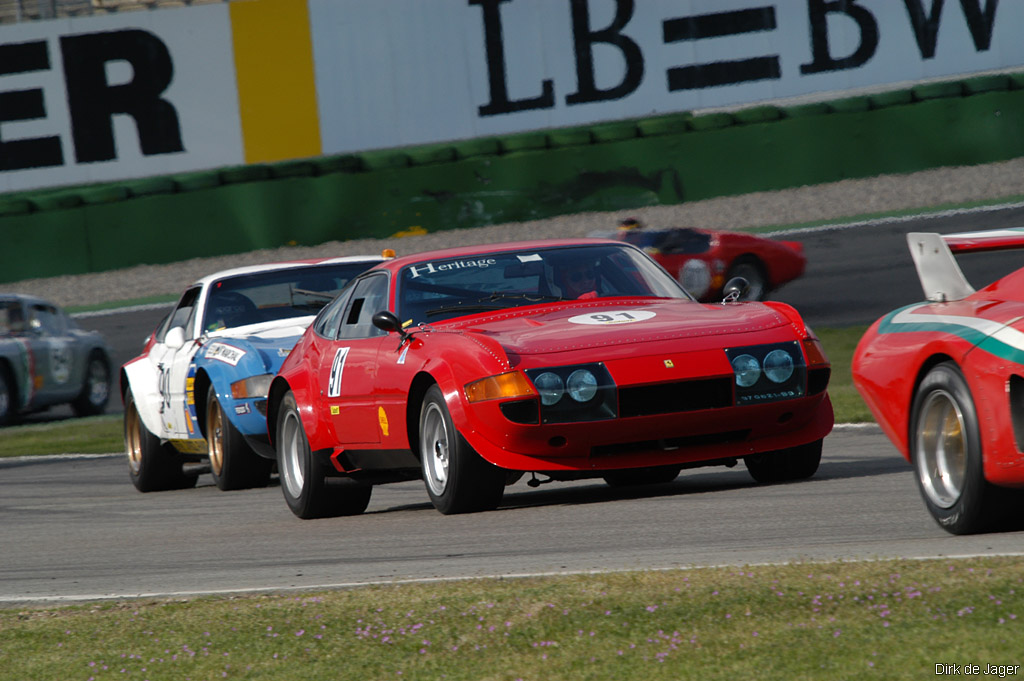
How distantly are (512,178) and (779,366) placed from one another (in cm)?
1847

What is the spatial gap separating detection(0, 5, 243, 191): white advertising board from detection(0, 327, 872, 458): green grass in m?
9.78

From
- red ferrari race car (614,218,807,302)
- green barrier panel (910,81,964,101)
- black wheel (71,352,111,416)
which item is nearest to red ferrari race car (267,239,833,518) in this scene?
red ferrari race car (614,218,807,302)

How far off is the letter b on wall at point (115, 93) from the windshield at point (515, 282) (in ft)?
69.1

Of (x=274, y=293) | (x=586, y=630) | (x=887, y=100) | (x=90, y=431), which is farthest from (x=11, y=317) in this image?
(x=586, y=630)

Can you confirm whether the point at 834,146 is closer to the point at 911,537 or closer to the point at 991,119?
the point at 991,119

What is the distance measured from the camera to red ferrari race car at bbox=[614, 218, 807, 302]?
1927 cm

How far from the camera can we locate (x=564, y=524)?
6.72 meters

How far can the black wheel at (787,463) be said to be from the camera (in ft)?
25.1

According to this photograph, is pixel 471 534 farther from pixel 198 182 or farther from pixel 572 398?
pixel 198 182

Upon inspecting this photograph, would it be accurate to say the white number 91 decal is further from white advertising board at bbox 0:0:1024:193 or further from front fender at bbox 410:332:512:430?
white advertising board at bbox 0:0:1024:193

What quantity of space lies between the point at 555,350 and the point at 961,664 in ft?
12.0

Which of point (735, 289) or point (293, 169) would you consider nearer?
point (735, 289)

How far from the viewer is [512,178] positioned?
25.3 metres

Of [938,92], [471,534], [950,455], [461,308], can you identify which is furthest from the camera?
[938,92]
